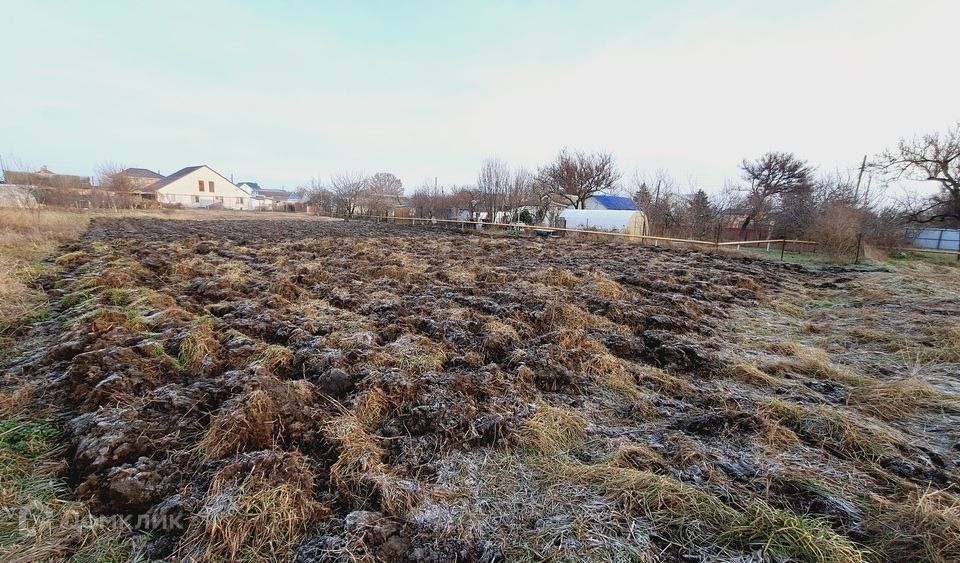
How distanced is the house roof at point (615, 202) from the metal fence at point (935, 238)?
51.9ft

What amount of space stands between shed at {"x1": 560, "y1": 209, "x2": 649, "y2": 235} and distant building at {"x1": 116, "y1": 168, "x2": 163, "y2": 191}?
1594 inches

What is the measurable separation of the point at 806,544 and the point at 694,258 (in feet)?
41.5

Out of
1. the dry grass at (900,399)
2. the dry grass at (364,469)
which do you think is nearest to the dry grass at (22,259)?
the dry grass at (364,469)

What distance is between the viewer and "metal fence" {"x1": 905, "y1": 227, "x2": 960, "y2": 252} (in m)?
17.4

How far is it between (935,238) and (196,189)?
66349 millimetres

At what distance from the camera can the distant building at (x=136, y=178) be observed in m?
34.9

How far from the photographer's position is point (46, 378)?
2.94 m

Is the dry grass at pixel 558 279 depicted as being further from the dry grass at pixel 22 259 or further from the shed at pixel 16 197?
the shed at pixel 16 197

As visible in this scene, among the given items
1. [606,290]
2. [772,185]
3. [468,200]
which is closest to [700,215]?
[772,185]

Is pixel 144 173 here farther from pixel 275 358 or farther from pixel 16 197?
pixel 275 358

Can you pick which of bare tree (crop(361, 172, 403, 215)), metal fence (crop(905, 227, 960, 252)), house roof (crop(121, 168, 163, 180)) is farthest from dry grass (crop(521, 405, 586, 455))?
house roof (crop(121, 168, 163, 180))

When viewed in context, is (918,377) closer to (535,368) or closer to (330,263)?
(535,368)

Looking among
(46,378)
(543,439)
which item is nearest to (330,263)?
(46,378)

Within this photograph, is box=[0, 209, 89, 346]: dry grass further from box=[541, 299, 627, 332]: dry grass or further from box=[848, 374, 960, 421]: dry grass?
box=[848, 374, 960, 421]: dry grass
